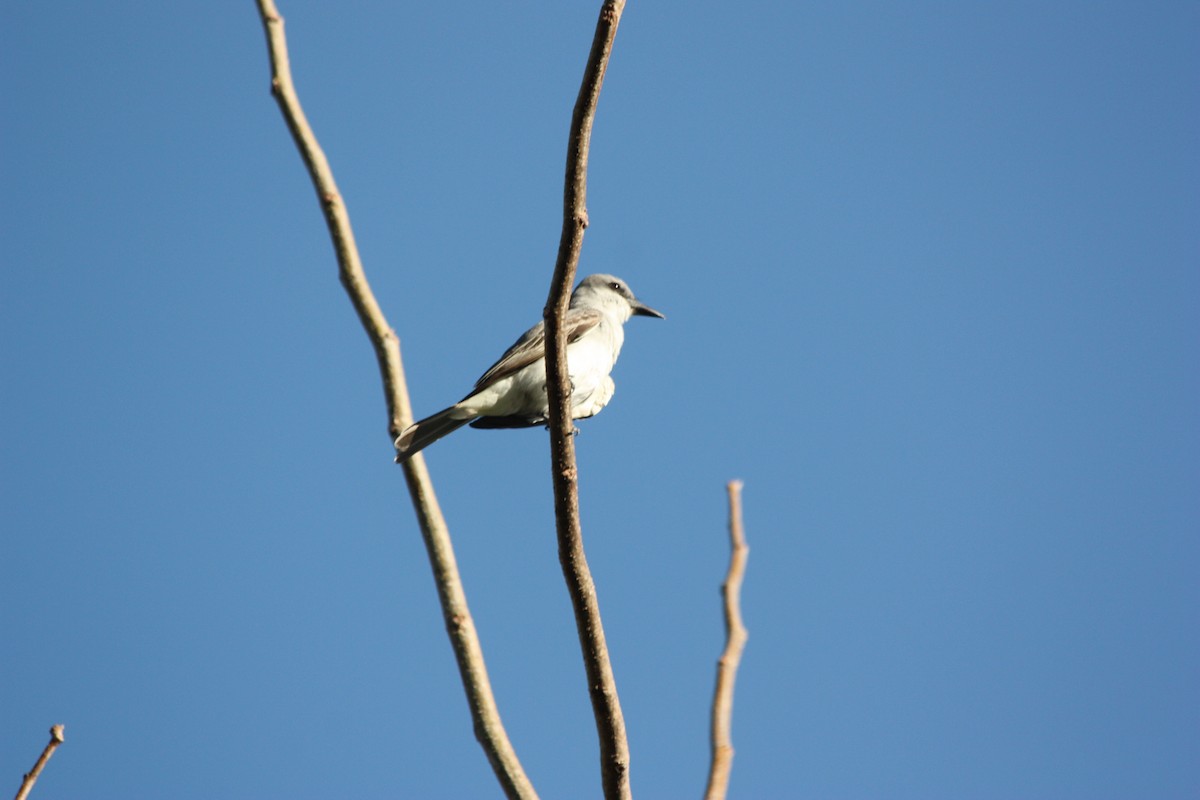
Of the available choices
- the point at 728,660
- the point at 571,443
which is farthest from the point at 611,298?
the point at 728,660

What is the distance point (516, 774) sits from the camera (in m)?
3.31

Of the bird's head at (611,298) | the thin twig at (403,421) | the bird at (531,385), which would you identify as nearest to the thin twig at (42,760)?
the thin twig at (403,421)

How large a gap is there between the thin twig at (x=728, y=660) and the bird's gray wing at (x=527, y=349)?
164 inches

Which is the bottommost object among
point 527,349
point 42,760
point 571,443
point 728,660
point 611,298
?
point 42,760

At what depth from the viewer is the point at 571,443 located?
412 centimetres

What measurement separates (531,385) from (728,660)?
187 inches

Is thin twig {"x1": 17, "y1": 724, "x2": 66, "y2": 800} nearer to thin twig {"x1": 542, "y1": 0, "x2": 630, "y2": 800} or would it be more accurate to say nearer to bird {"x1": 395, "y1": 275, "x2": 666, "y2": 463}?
thin twig {"x1": 542, "y1": 0, "x2": 630, "y2": 800}

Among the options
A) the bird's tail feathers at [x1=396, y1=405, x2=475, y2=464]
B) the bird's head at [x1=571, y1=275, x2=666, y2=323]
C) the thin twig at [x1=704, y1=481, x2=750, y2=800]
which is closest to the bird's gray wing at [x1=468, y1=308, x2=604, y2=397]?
the bird's tail feathers at [x1=396, y1=405, x2=475, y2=464]

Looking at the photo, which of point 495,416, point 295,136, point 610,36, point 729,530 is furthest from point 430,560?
point 495,416

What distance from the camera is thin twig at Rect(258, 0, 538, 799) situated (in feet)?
11.0

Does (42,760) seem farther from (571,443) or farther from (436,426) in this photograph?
(436,426)

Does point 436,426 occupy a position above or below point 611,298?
below

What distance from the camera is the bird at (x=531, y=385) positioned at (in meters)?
7.39

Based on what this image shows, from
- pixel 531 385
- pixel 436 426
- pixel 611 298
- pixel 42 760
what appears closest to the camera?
pixel 42 760
